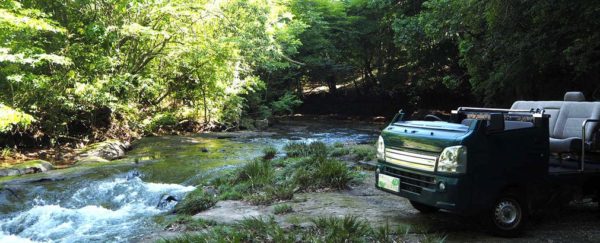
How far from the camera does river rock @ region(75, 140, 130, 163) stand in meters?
13.0

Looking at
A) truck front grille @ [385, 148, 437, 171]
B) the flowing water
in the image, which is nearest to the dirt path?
truck front grille @ [385, 148, 437, 171]

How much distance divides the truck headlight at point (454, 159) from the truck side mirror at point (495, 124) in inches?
16.8

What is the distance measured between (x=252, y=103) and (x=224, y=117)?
4.00 meters

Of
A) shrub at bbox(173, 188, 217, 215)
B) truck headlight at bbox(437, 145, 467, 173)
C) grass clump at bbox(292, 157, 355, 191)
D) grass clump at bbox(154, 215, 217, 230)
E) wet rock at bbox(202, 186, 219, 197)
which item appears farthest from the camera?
wet rock at bbox(202, 186, 219, 197)

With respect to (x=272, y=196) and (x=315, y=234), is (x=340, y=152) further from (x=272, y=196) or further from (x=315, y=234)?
(x=315, y=234)

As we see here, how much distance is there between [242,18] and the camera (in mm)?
20734

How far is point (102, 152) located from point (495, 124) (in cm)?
1202

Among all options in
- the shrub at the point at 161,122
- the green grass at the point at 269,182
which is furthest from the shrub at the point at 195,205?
the shrub at the point at 161,122

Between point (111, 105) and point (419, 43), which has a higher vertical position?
point (419, 43)

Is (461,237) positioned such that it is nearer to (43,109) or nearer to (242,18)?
(43,109)

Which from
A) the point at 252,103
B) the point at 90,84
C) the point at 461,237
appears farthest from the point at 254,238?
the point at 252,103

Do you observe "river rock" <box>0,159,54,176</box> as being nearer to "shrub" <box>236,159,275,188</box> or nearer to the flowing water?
the flowing water

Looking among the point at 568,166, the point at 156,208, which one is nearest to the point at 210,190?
the point at 156,208

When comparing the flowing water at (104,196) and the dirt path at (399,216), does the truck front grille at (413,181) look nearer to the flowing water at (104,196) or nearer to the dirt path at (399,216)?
the dirt path at (399,216)
